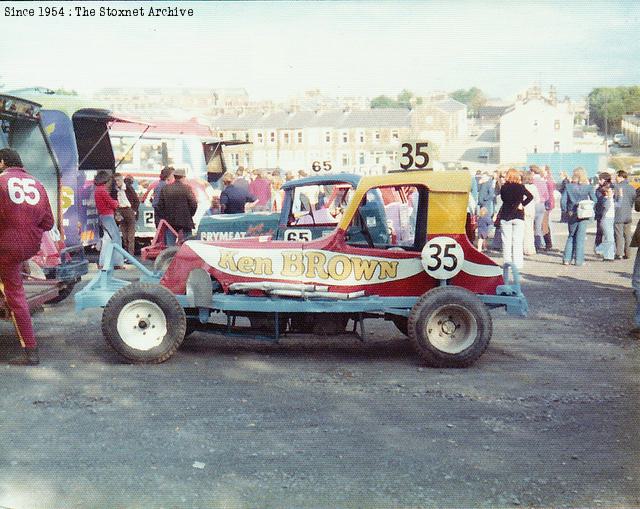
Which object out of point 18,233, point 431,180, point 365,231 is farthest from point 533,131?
point 18,233

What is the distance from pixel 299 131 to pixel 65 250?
6567cm

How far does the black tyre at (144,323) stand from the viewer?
23.5ft

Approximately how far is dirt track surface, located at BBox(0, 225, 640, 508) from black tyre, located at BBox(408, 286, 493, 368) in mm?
143

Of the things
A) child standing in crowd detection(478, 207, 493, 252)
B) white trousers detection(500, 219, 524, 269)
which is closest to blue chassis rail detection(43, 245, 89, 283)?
white trousers detection(500, 219, 524, 269)

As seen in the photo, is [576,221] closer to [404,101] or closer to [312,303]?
[312,303]

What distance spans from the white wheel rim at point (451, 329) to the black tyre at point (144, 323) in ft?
7.31

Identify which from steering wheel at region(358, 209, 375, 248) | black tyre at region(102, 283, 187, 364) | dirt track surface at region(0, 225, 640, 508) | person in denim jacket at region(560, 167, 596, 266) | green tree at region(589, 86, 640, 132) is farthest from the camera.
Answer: person in denim jacket at region(560, 167, 596, 266)

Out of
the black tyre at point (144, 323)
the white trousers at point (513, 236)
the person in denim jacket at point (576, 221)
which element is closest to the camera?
the black tyre at point (144, 323)

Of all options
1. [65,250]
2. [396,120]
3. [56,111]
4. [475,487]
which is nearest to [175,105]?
[56,111]

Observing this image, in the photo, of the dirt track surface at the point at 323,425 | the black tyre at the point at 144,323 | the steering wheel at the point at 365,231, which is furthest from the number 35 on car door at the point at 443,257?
the black tyre at the point at 144,323

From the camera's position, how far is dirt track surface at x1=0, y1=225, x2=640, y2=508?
4.39 meters

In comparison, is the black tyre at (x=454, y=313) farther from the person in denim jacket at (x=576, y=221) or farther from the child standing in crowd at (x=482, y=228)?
the child standing in crowd at (x=482, y=228)

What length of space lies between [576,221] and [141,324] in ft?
31.1

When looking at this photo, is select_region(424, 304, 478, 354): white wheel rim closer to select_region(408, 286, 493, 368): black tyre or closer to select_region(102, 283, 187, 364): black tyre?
select_region(408, 286, 493, 368): black tyre
